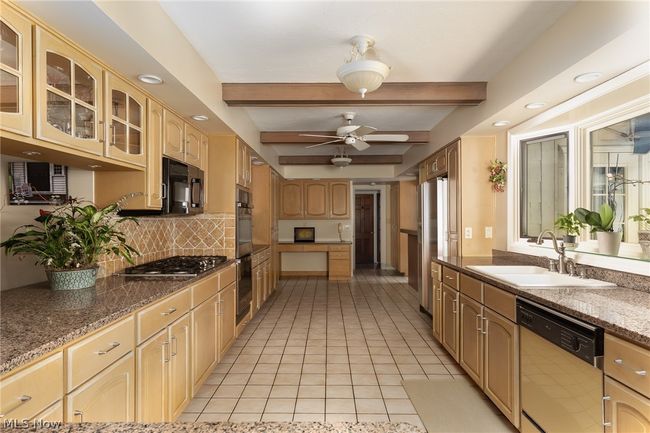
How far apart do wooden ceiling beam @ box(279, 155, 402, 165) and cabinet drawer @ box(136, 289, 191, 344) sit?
4.38m

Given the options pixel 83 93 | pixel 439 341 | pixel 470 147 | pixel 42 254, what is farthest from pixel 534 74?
pixel 42 254

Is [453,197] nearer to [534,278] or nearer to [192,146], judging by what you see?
[534,278]

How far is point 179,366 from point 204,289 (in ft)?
1.94

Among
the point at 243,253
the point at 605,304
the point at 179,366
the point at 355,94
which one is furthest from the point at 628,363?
the point at 243,253

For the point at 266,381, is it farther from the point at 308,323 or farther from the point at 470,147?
the point at 470,147

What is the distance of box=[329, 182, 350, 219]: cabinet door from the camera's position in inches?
283

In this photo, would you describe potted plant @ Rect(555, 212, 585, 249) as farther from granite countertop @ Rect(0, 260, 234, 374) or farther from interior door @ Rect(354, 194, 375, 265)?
interior door @ Rect(354, 194, 375, 265)

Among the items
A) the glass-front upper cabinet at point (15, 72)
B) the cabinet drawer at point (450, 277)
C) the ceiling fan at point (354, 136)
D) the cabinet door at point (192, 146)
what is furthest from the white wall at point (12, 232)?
the cabinet drawer at point (450, 277)

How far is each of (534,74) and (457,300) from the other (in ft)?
5.84

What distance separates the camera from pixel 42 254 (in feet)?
5.74

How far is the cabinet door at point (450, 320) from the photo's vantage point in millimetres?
2814

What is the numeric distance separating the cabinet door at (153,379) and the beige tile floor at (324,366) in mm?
424

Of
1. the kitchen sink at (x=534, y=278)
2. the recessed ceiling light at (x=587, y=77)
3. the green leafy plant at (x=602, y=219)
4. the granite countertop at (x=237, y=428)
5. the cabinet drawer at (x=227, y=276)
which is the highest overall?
the recessed ceiling light at (x=587, y=77)

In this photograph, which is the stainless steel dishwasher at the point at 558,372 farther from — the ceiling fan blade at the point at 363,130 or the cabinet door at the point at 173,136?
the cabinet door at the point at 173,136
